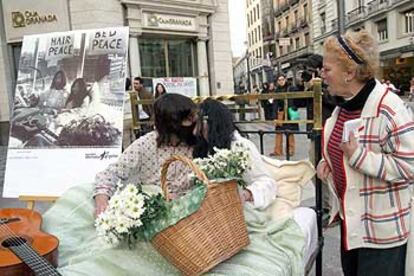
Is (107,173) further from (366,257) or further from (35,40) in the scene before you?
(35,40)

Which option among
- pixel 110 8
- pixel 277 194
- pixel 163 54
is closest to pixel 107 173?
pixel 277 194

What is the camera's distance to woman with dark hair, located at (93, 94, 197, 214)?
Result: 227 centimetres

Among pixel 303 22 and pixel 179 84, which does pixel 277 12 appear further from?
pixel 179 84

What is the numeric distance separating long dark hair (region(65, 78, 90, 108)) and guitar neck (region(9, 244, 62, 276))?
5.50 ft

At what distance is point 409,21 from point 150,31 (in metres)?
20.6

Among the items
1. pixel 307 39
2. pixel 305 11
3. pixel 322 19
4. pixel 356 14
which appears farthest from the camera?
pixel 307 39

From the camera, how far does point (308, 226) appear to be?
2328 mm

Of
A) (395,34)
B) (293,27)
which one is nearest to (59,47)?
(395,34)

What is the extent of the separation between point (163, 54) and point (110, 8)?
6.81 feet

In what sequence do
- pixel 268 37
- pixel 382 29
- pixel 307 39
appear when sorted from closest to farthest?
1. pixel 382 29
2. pixel 307 39
3. pixel 268 37

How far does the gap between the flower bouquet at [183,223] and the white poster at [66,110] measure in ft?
5.94

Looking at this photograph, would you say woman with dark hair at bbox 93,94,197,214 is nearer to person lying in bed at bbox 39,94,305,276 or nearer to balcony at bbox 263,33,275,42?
person lying in bed at bbox 39,94,305,276

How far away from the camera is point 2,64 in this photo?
11.0 m

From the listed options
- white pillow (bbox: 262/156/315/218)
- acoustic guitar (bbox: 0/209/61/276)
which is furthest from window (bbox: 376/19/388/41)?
acoustic guitar (bbox: 0/209/61/276)
